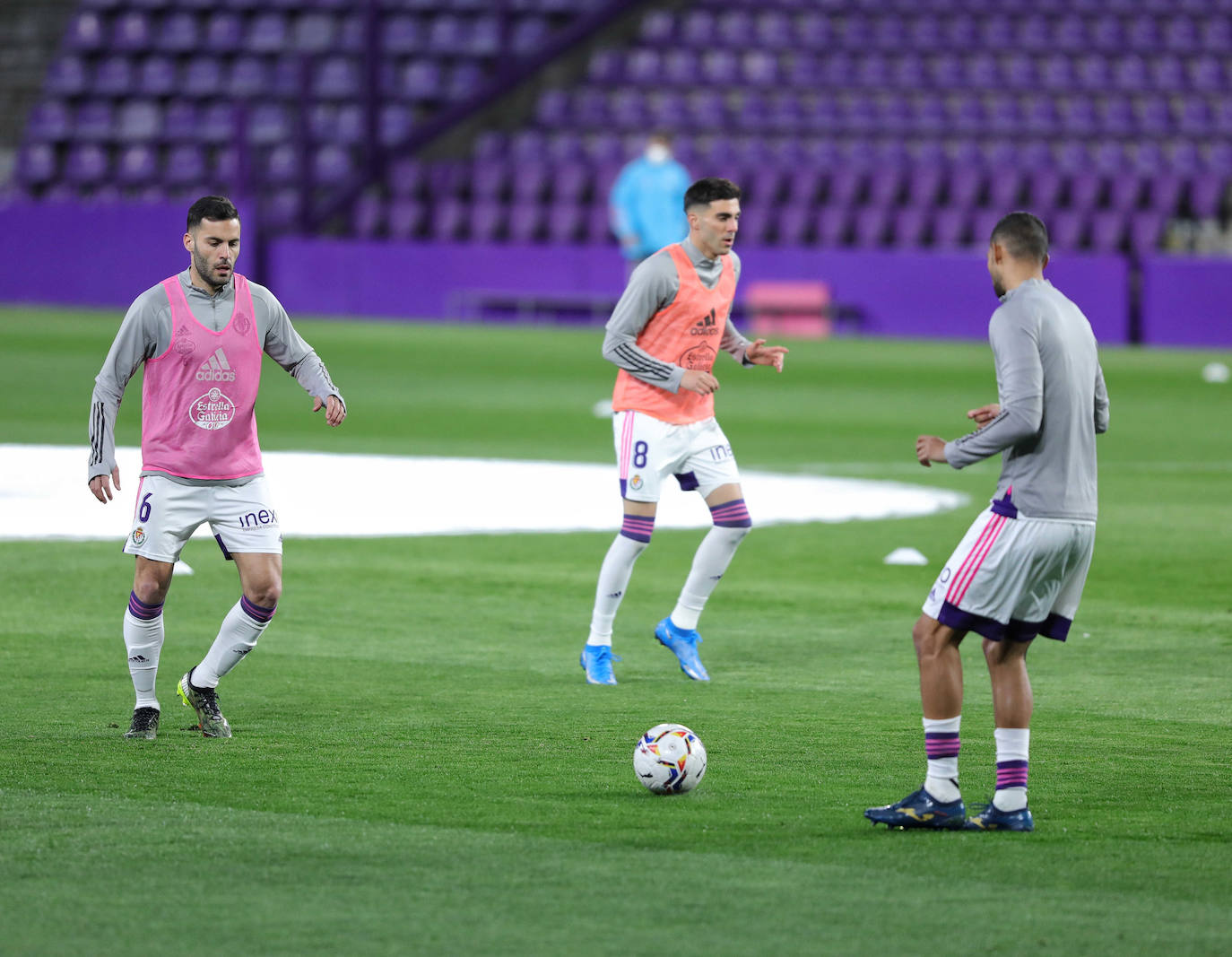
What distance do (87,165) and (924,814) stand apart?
3598 centimetres

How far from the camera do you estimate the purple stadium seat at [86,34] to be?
134ft

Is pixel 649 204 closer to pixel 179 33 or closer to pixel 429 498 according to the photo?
pixel 429 498

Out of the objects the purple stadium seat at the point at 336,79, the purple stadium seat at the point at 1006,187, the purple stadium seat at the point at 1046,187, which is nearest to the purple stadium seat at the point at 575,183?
the purple stadium seat at the point at 336,79

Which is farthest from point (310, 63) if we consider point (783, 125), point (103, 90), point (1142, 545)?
point (1142, 545)

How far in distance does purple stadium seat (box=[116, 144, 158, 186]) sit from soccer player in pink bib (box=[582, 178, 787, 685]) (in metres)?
31.7

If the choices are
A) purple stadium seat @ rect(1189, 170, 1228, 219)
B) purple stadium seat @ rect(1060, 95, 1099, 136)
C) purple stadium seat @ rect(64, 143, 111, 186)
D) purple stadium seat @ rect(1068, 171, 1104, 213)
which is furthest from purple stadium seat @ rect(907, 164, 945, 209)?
purple stadium seat @ rect(64, 143, 111, 186)

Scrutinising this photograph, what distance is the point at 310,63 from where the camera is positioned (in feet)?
119

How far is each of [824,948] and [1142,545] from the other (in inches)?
336

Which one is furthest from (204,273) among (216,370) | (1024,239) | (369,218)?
(369,218)

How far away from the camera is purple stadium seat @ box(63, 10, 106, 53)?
4084 centimetres

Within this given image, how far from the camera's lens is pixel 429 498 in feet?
47.0

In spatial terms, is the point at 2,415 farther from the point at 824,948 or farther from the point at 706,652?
the point at 824,948

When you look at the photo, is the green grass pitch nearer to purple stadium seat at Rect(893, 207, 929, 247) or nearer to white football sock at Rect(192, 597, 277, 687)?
white football sock at Rect(192, 597, 277, 687)

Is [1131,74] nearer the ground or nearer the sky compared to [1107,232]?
nearer the sky
